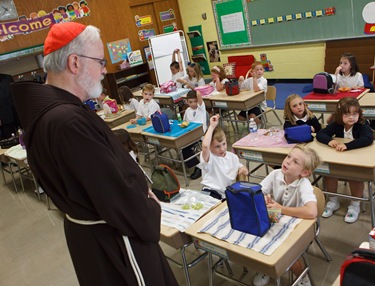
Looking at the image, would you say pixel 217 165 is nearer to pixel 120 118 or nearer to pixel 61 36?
pixel 61 36

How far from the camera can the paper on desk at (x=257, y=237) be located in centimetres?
185

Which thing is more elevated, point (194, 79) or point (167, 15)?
point (167, 15)

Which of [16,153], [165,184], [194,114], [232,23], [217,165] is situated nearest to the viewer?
[165,184]

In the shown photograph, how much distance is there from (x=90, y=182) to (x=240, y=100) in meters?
3.96

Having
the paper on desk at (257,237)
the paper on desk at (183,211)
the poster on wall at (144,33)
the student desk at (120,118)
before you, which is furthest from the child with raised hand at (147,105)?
the poster on wall at (144,33)

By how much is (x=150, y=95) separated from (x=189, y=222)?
11.4 ft

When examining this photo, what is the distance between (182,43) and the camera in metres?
9.61

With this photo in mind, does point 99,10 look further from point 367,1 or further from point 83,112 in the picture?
point 83,112

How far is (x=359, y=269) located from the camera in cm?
119

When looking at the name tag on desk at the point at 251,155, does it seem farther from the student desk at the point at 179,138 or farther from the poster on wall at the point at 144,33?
the poster on wall at the point at 144,33

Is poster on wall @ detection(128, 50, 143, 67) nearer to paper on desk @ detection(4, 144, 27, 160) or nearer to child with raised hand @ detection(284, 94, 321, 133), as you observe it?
paper on desk @ detection(4, 144, 27, 160)

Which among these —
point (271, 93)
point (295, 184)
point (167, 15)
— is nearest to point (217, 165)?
point (295, 184)

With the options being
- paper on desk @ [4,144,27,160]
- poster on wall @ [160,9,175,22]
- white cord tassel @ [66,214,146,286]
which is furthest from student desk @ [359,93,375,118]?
poster on wall @ [160,9,175,22]

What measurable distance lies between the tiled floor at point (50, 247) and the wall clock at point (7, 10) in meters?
4.75
